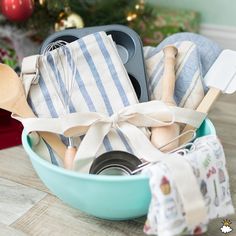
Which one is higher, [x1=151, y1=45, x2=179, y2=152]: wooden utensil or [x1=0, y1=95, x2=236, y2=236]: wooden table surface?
[x1=151, y1=45, x2=179, y2=152]: wooden utensil

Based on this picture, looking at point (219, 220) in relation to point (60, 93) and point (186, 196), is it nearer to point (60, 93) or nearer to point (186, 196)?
point (186, 196)

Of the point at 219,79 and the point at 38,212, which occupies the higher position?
the point at 219,79

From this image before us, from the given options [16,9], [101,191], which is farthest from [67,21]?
[101,191]

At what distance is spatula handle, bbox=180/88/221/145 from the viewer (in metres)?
0.48

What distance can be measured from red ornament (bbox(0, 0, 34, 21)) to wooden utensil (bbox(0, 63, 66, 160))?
352mm

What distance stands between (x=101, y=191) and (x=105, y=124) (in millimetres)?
98

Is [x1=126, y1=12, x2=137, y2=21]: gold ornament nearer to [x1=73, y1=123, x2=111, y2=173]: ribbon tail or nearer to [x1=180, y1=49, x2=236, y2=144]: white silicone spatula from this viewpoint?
[x1=180, y1=49, x2=236, y2=144]: white silicone spatula

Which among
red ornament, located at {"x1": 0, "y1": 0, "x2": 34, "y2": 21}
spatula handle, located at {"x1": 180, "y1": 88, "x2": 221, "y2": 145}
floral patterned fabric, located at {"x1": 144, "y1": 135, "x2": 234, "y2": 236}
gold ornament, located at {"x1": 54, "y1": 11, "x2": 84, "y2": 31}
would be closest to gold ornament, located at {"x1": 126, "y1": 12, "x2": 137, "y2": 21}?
gold ornament, located at {"x1": 54, "y1": 11, "x2": 84, "y2": 31}

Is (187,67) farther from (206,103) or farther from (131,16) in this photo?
(131,16)

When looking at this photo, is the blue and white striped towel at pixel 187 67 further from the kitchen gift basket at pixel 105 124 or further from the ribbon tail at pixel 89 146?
the ribbon tail at pixel 89 146

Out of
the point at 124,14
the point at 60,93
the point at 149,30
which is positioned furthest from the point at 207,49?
the point at 149,30

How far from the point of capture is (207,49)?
572 millimetres

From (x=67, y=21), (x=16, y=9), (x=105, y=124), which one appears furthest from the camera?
(x=67, y=21)

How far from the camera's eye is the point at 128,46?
0.57m
